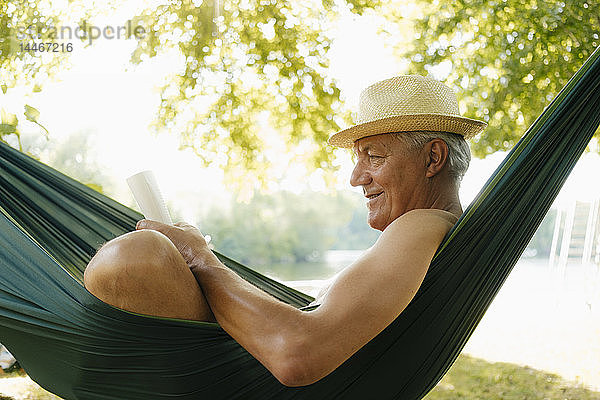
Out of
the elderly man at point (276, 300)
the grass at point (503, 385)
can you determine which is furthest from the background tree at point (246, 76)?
the elderly man at point (276, 300)

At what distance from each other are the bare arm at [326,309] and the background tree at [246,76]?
4251 millimetres

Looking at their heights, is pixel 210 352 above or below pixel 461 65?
below

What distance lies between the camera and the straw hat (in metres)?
1.49

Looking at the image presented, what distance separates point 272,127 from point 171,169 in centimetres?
1978

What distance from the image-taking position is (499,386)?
465 cm

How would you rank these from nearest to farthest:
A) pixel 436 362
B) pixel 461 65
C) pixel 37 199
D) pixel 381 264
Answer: pixel 381 264
pixel 436 362
pixel 37 199
pixel 461 65

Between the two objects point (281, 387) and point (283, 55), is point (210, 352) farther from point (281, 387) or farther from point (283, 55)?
point (283, 55)

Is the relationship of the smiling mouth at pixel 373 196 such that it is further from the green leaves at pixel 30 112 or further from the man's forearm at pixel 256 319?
the green leaves at pixel 30 112

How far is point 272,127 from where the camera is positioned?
5.68 meters

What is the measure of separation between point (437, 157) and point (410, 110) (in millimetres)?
137

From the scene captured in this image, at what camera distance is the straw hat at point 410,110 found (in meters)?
1.49

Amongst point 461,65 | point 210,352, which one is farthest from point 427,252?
point 461,65

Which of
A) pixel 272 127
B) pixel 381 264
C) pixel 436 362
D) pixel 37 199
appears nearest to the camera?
pixel 381 264

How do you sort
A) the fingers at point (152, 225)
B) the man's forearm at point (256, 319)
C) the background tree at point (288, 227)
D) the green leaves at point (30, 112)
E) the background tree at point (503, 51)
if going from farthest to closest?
the background tree at point (288, 227), the background tree at point (503, 51), the green leaves at point (30, 112), the fingers at point (152, 225), the man's forearm at point (256, 319)
